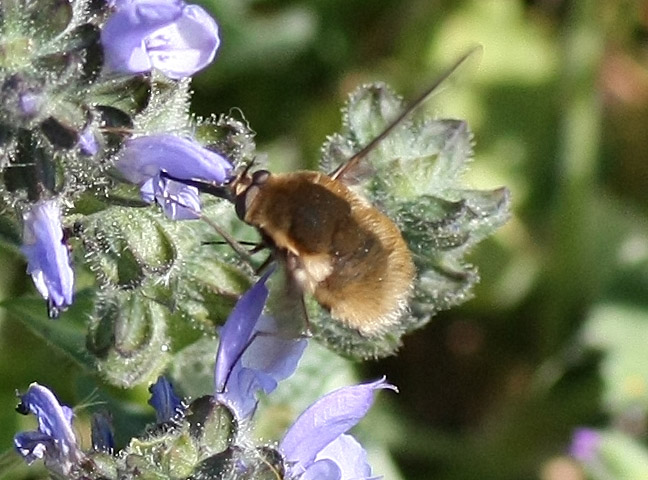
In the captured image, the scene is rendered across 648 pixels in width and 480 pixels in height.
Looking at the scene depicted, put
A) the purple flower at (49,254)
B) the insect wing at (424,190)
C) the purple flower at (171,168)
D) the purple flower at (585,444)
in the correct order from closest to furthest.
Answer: the purple flower at (49,254) → the purple flower at (171,168) → the insect wing at (424,190) → the purple flower at (585,444)

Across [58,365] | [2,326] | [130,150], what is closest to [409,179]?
[130,150]

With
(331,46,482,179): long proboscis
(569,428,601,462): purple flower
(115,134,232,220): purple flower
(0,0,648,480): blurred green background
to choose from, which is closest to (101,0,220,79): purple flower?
(115,134,232,220): purple flower

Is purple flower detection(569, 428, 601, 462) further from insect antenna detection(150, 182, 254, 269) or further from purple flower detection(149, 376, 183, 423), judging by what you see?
purple flower detection(149, 376, 183, 423)

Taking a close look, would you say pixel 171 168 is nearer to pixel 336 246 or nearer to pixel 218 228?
pixel 218 228

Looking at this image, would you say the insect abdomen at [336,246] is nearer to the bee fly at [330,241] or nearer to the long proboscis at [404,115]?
the bee fly at [330,241]

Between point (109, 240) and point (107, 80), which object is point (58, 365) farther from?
point (107, 80)

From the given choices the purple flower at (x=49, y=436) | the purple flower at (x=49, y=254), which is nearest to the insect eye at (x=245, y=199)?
the purple flower at (x=49, y=254)

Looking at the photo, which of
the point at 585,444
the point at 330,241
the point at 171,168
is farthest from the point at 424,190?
the point at 585,444
